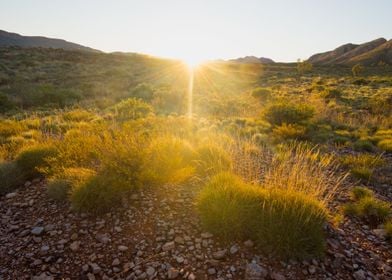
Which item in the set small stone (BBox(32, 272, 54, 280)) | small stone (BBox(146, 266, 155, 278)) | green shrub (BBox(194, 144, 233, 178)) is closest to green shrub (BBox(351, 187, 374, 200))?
green shrub (BBox(194, 144, 233, 178))

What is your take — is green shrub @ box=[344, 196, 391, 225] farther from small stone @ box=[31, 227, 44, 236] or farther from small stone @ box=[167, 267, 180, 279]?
small stone @ box=[31, 227, 44, 236]

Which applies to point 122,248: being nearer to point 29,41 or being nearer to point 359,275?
point 359,275

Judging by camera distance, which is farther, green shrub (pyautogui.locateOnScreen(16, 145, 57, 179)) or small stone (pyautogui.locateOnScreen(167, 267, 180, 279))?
green shrub (pyautogui.locateOnScreen(16, 145, 57, 179))

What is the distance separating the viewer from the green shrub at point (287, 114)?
1266 centimetres

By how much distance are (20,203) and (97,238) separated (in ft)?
6.52

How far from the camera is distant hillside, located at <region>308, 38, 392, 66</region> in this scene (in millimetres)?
80812

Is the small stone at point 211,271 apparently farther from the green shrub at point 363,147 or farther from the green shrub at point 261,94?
the green shrub at point 261,94

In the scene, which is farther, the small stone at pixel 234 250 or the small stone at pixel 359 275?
the small stone at pixel 234 250

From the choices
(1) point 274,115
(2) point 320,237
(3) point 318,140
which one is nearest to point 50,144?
(2) point 320,237

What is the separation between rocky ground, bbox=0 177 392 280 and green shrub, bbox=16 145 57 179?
135 cm

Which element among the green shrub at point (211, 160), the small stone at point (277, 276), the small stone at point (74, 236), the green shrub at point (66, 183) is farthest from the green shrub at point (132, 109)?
the small stone at point (277, 276)

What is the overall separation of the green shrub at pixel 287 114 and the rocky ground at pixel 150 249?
8.66 metres

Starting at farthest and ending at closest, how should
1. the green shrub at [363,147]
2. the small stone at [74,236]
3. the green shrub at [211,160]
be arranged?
the green shrub at [363,147]
the green shrub at [211,160]
the small stone at [74,236]

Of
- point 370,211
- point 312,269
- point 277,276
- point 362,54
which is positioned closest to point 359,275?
point 312,269
